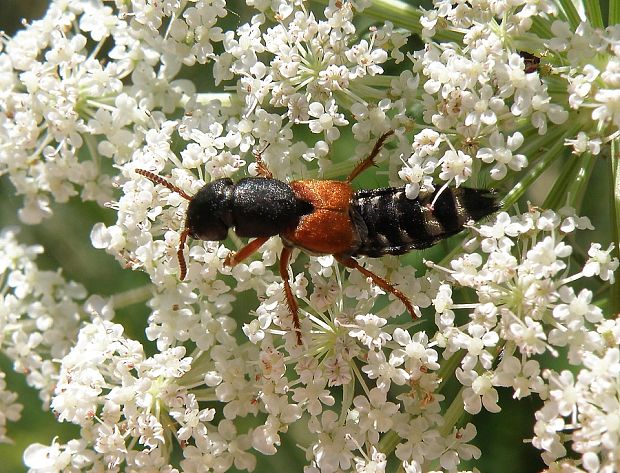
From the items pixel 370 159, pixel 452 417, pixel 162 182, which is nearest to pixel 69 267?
pixel 162 182

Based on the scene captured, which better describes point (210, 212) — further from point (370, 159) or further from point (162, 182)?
point (370, 159)

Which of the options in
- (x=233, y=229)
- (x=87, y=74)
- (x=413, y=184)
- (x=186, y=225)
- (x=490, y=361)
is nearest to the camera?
(x=490, y=361)

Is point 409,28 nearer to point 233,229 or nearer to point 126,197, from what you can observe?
point 233,229

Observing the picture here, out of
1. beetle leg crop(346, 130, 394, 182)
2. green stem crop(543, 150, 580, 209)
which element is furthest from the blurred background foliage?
green stem crop(543, 150, 580, 209)

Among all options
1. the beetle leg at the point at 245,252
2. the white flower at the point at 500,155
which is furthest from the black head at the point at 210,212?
the white flower at the point at 500,155

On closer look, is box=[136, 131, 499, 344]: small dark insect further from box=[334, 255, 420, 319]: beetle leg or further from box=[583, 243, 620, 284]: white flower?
box=[583, 243, 620, 284]: white flower

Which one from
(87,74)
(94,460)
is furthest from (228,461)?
(87,74)

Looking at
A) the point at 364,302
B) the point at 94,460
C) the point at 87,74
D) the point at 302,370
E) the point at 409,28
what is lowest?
the point at 94,460
